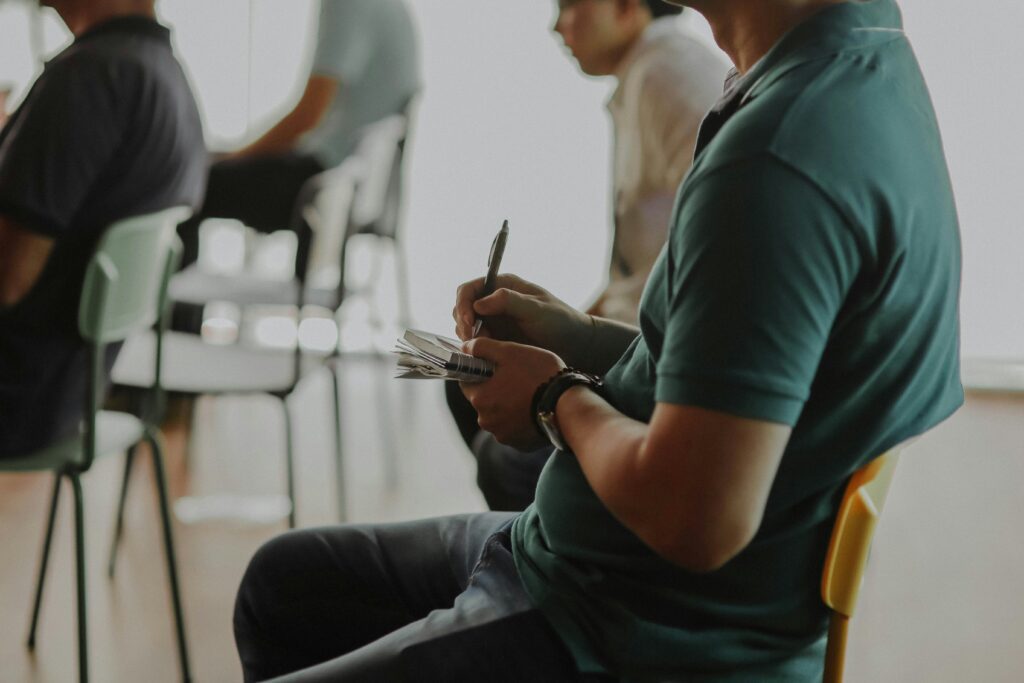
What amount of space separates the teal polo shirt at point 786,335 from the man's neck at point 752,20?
39mm

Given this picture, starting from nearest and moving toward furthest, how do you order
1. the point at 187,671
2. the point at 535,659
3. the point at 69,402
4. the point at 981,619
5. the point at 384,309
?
the point at 535,659 < the point at 69,402 < the point at 187,671 < the point at 981,619 < the point at 384,309

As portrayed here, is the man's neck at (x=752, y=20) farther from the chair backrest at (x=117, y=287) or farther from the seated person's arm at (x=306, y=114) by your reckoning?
the seated person's arm at (x=306, y=114)

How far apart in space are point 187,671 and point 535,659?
3.97 feet

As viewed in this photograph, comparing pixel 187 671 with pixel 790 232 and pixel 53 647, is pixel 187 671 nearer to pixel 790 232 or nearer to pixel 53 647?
pixel 53 647

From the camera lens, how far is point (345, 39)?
3.18m

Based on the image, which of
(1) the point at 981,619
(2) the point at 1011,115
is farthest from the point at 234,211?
(2) the point at 1011,115

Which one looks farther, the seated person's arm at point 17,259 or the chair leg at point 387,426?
the chair leg at point 387,426

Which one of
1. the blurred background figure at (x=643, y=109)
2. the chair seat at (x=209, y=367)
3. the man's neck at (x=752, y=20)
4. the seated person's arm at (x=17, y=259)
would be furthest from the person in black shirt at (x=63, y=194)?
the man's neck at (x=752, y=20)

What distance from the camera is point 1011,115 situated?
4.23 meters

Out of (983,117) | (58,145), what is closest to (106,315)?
(58,145)

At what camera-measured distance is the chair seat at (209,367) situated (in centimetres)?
201

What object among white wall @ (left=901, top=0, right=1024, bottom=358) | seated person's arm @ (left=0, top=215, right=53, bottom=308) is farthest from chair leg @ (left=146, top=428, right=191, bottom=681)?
white wall @ (left=901, top=0, right=1024, bottom=358)

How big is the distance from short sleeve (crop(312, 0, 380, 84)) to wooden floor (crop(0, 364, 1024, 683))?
117 centimetres

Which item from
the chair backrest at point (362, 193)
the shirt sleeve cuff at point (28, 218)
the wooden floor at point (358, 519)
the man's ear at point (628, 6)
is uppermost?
the man's ear at point (628, 6)
